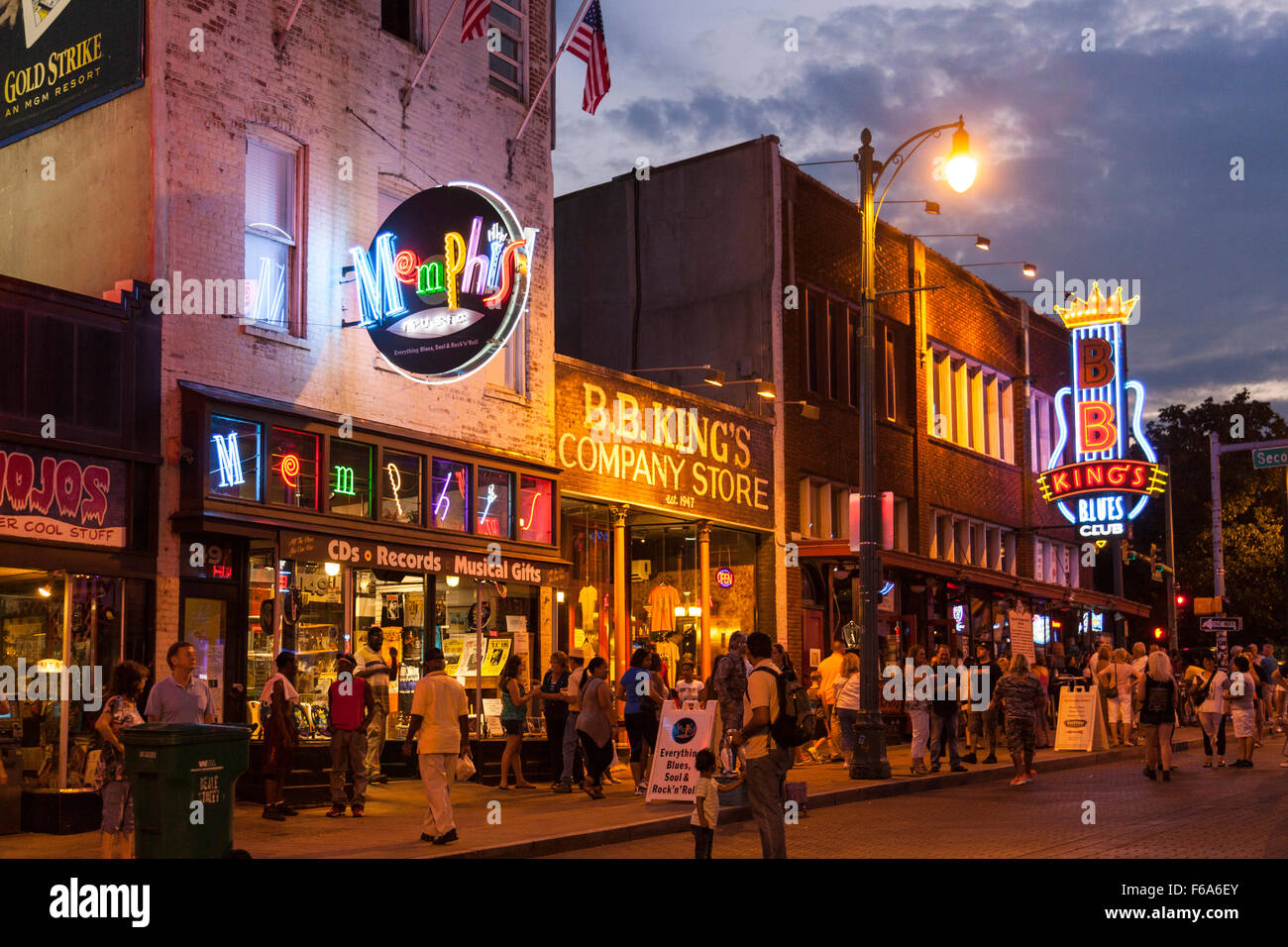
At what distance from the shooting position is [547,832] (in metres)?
14.2

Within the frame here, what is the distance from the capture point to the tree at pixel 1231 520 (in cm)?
5222

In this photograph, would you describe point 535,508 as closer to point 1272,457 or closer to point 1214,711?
point 1214,711

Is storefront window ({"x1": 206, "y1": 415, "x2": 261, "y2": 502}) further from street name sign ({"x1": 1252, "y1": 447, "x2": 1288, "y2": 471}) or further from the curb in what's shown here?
street name sign ({"x1": 1252, "y1": 447, "x2": 1288, "y2": 471})

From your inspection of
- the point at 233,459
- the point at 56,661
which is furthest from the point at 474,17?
the point at 56,661

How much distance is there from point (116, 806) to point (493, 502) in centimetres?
966

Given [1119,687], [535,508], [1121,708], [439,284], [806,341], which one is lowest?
[1121,708]

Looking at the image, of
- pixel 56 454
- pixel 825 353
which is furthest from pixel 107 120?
pixel 825 353

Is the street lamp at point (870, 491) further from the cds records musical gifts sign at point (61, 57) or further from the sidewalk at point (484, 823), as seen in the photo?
the cds records musical gifts sign at point (61, 57)

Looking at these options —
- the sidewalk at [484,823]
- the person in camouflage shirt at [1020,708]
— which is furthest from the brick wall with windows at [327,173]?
the person in camouflage shirt at [1020,708]

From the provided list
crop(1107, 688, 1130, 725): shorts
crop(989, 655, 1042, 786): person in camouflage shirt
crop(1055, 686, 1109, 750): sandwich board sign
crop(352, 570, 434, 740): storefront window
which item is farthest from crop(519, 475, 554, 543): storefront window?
crop(1107, 688, 1130, 725): shorts

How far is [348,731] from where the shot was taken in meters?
15.7

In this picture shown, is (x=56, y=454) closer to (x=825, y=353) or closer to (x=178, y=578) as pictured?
(x=178, y=578)

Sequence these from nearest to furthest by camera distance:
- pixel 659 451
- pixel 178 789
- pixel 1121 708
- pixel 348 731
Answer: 1. pixel 178 789
2. pixel 348 731
3. pixel 659 451
4. pixel 1121 708
